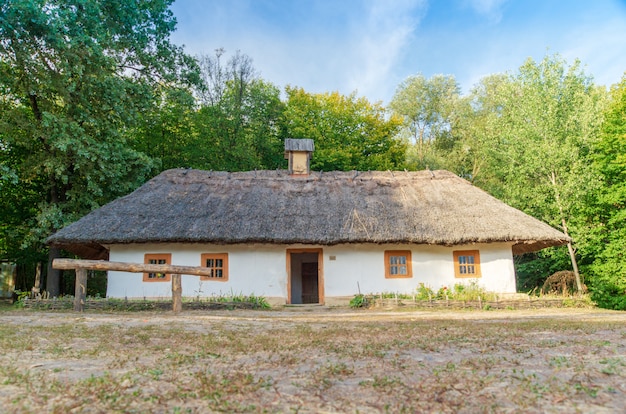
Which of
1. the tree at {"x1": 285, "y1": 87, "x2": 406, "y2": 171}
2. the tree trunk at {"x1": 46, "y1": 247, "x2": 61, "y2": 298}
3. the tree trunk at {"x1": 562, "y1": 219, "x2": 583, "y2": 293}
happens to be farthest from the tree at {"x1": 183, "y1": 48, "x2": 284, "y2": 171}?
the tree trunk at {"x1": 562, "y1": 219, "x2": 583, "y2": 293}

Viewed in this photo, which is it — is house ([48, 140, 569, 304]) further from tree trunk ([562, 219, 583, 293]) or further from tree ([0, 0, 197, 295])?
tree trunk ([562, 219, 583, 293])

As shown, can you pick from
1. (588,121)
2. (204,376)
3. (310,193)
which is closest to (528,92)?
(588,121)

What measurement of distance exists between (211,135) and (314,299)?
928 cm

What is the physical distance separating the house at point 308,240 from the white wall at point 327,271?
30 millimetres

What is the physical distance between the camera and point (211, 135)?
70.1ft

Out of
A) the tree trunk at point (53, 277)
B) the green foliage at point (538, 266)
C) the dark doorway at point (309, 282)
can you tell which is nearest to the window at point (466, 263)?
the green foliage at point (538, 266)

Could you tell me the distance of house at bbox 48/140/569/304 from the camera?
1277 centimetres

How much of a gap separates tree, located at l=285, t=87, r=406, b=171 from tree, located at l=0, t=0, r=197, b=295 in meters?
9.08

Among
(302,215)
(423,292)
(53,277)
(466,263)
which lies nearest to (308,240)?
(302,215)

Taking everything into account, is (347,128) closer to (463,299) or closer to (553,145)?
(553,145)

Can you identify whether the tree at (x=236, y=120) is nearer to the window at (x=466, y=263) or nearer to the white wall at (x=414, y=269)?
the white wall at (x=414, y=269)

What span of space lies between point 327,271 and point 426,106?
1954cm

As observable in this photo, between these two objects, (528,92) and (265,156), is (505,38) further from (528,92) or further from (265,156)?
(265,156)

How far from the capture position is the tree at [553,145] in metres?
16.1
